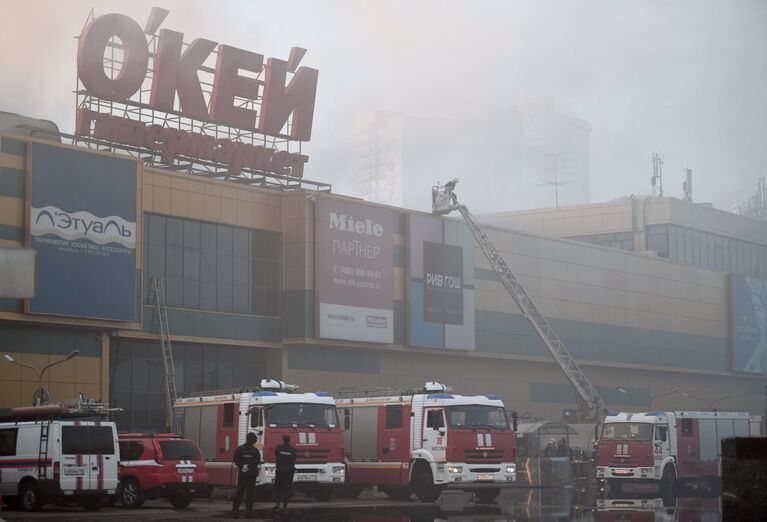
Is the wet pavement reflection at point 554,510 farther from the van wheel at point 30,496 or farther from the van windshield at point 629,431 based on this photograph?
the van wheel at point 30,496

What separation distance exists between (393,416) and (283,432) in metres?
4.17

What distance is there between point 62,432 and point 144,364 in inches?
904

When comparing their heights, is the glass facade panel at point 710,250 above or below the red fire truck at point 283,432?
above

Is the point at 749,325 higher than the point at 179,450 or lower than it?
higher

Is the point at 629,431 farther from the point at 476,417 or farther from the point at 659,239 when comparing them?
the point at 659,239

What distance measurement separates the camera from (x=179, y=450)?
3331 centimetres

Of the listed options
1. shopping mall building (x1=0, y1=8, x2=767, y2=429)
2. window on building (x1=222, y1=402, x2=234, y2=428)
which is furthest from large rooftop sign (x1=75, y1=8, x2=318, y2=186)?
window on building (x1=222, y1=402, x2=234, y2=428)

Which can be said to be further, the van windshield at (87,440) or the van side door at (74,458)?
the van windshield at (87,440)

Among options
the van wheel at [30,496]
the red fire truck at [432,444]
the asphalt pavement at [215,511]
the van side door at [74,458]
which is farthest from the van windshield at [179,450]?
the red fire truck at [432,444]

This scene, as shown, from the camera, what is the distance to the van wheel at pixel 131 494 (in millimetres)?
32812

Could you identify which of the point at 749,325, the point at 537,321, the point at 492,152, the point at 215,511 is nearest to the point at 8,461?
the point at 215,511

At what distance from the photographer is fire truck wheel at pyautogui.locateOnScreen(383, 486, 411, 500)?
1476 inches

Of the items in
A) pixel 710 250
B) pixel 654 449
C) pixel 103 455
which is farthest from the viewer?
pixel 710 250

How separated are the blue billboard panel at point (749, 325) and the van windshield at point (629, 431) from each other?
46.6 m
